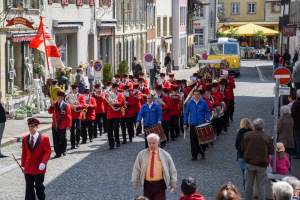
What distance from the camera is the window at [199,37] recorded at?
2739 inches

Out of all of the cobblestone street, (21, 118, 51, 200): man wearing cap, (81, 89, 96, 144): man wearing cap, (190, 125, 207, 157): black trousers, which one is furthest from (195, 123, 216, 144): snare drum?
(21, 118, 51, 200): man wearing cap

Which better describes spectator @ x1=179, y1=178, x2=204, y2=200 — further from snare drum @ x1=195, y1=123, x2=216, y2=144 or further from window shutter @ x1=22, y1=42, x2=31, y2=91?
window shutter @ x1=22, y1=42, x2=31, y2=91

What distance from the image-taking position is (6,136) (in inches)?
606

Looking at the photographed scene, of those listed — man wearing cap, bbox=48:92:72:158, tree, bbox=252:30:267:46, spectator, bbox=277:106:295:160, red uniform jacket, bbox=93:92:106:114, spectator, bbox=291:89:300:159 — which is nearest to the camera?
spectator, bbox=277:106:295:160

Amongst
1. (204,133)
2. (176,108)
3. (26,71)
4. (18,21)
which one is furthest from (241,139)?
(26,71)

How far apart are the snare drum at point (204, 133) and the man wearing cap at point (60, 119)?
3.22 m

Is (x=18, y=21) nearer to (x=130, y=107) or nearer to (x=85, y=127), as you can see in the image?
(x=85, y=127)

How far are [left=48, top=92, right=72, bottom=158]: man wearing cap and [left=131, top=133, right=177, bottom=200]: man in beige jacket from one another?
18.5 feet

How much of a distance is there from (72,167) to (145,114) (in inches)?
95.0

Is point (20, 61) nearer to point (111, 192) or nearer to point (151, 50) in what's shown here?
point (111, 192)

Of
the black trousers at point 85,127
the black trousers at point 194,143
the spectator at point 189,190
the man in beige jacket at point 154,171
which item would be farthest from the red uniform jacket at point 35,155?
the black trousers at point 85,127

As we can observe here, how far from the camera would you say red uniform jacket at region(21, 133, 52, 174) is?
28.6ft

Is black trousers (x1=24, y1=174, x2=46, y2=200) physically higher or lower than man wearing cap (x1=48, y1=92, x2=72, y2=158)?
lower

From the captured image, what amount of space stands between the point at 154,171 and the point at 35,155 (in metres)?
2.30
